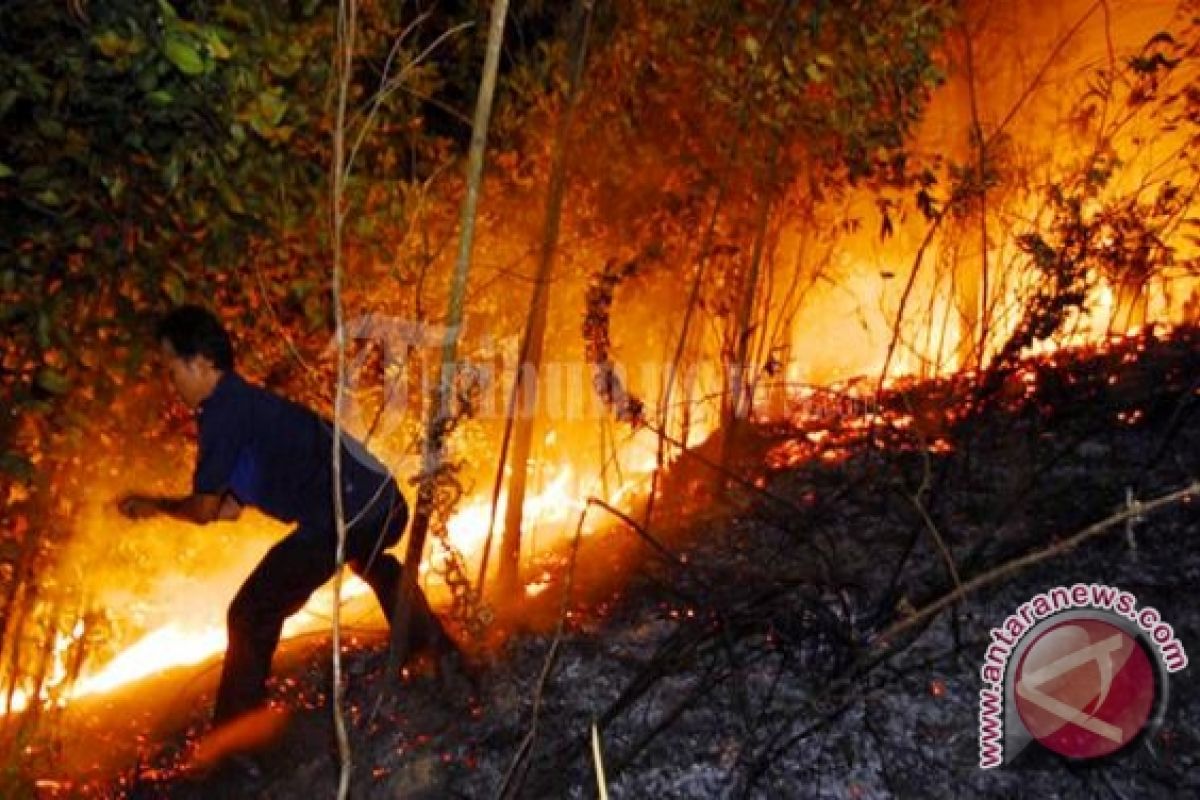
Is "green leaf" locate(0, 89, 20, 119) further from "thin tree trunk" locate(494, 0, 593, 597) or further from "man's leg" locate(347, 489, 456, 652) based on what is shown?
"thin tree trunk" locate(494, 0, 593, 597)

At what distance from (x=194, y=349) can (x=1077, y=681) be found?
387 cm

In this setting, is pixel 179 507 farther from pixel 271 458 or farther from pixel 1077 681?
pixel 1077 681

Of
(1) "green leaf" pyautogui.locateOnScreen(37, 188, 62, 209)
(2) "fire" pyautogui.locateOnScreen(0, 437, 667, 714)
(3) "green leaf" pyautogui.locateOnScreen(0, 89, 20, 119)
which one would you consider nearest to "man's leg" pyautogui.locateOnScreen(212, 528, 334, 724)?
(2) "fire" pyautogui.locateOnScreen(0, 437, 667, 714)

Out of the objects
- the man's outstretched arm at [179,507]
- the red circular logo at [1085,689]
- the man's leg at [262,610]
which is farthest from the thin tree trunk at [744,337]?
the man's outstretched arm at [179,507]

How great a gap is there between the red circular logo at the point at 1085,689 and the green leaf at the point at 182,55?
3759mm

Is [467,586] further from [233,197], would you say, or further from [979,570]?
[979,570]

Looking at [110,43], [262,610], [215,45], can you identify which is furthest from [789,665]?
[110,43]

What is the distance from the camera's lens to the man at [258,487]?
3.79 meters

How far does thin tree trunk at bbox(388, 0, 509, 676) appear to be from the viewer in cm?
338

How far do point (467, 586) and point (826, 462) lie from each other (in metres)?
3.94

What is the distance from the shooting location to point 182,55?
258 centimetres

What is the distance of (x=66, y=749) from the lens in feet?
15.0

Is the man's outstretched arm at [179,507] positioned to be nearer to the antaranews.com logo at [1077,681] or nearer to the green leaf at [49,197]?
the green leaf at [49,197]

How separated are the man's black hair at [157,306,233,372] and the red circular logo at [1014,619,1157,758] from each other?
143 inches
